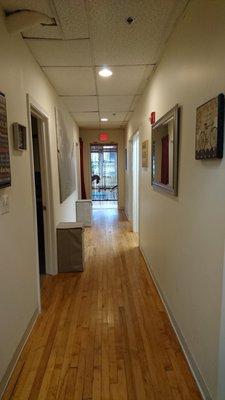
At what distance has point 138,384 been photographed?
166 centimetres

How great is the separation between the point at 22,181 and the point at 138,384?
65.9 inches

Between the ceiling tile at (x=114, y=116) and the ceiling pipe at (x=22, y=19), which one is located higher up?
the ceiling tile at (x=114, y=116)

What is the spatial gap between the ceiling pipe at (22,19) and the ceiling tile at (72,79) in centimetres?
102

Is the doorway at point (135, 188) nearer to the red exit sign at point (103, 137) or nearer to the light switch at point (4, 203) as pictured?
the red exit sign at point (103, 137)

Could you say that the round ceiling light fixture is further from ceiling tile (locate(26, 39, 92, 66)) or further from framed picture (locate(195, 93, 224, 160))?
framed picture (locate(195, 93, 224, 160))

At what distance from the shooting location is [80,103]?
4.51 m

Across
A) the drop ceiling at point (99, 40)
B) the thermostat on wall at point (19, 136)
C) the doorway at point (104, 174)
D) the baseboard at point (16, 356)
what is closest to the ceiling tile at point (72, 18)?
the drop ceiling at point (99, 40)

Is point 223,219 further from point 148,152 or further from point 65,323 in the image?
point 148,152

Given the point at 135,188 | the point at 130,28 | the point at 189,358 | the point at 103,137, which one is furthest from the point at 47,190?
the point at 103,137

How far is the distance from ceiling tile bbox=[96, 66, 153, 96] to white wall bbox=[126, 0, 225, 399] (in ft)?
1.63

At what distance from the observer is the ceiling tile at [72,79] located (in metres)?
2.86

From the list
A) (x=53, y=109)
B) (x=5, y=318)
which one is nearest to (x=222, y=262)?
(x=5, y=318)

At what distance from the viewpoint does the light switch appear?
1.64 metres

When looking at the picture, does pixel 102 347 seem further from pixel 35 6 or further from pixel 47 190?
pixel 35 6
